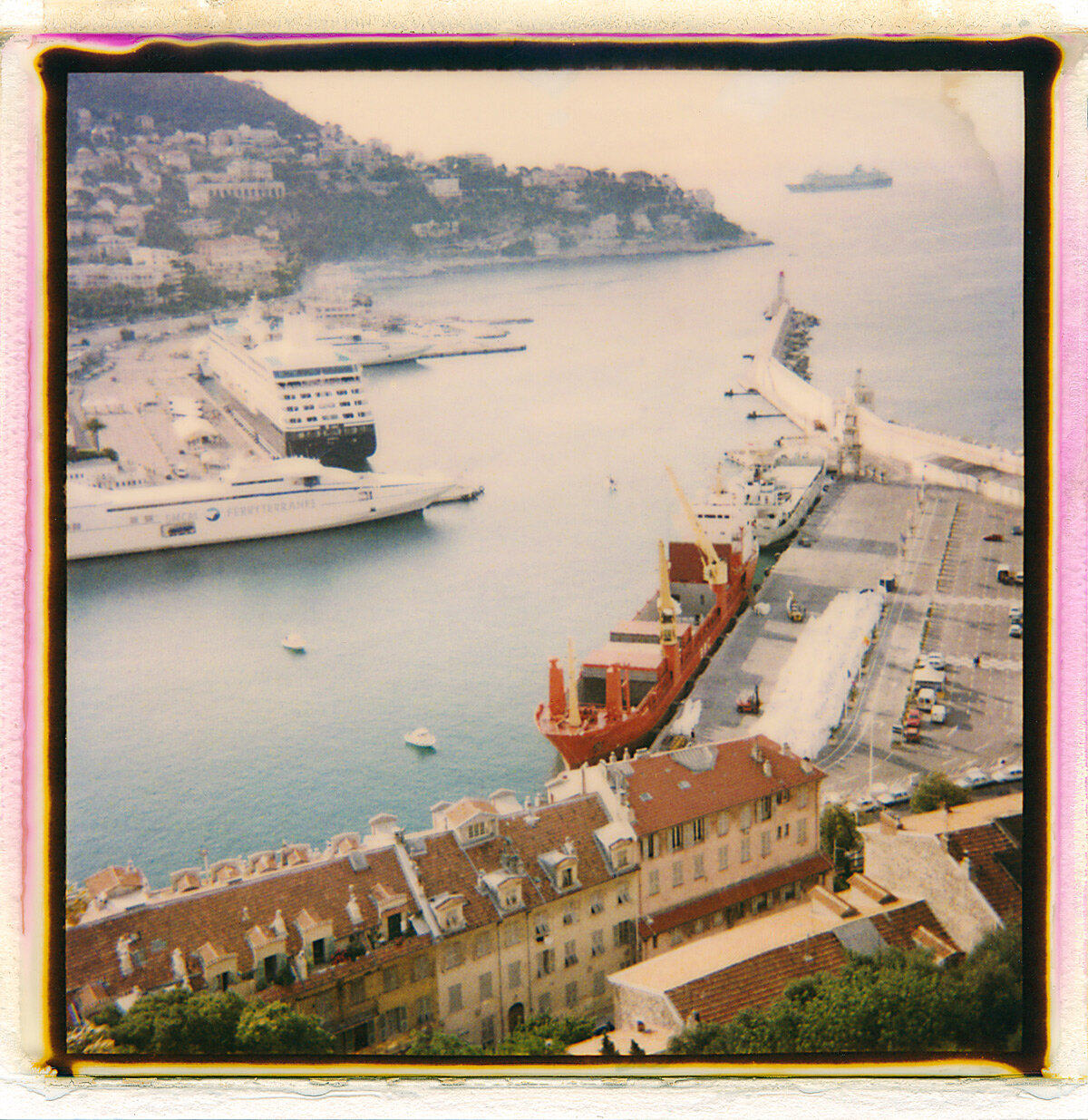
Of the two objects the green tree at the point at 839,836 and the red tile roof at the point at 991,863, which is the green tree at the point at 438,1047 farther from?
the red tile roof at the point at 991,863

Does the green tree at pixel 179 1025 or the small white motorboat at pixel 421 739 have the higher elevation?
the small white motorboat at pixel 421 739

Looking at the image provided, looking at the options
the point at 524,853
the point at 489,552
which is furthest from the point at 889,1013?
the point at 489,552

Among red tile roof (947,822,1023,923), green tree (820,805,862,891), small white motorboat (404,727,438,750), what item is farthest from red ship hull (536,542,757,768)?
red tile roof (947,822,1023,923)

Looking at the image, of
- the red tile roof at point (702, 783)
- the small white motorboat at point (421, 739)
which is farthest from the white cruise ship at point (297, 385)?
the red tile roof at point (702, 783)

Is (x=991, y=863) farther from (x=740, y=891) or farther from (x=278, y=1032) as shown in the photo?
(x=278, y=1032)

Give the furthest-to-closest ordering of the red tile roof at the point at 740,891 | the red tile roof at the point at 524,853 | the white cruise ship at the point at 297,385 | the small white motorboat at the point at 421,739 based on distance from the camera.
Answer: the white cruise ship at the point at 297,385 < the small white motorboat at the point at 421,739 < the red tile roof at the point at 740,891 < the red tile roof at the point at 524,853

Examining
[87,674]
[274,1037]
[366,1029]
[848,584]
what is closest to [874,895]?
[848,584]

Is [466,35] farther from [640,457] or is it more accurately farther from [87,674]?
[87,674]
